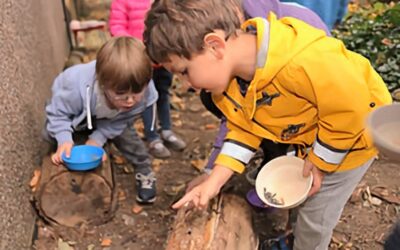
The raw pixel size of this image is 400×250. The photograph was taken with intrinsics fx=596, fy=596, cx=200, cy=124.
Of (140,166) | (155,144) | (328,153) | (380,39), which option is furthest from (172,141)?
(380,39)

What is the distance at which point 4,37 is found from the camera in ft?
8.42

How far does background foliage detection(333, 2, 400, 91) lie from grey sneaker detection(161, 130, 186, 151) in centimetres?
151

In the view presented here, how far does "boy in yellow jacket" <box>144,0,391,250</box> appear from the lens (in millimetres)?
1879

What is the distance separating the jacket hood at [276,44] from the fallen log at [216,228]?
21.7 inches

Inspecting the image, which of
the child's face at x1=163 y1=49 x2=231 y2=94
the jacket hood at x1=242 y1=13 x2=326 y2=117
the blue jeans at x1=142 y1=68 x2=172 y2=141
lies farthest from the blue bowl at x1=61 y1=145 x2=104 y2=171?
the jacket hood at x1=242 y1=13 x2=326 y2=117

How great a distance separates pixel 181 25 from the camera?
6.12ft

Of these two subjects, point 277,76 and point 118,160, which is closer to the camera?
point 277,76

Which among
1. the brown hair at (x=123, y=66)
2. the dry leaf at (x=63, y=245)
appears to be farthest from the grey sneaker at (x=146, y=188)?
the brown hair at (x=123, y=66)

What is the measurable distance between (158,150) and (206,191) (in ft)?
4.43

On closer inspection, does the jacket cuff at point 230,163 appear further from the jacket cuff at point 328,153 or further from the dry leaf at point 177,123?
the dry leaf at point 177,123

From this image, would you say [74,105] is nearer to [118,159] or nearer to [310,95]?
[118,159]

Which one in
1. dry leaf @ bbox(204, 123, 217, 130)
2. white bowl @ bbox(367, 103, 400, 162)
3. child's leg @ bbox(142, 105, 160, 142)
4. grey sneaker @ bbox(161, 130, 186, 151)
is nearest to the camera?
white bowl @ bbox(367, 103, 400, 162)

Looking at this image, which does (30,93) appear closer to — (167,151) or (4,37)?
(4,37)

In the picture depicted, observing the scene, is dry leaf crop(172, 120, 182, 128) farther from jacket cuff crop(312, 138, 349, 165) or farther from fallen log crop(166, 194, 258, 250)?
jacket cuff crop(312, 138, 349, 165)
